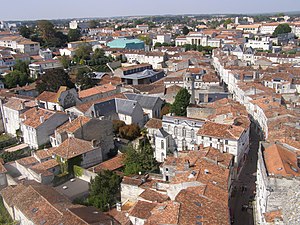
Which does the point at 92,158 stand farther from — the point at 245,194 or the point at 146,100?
the point at 146,100

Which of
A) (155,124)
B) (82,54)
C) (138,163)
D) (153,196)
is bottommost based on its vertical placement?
(138,163)

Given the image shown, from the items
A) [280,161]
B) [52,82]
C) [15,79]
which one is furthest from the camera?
[15,79]

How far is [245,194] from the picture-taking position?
30.9 meters

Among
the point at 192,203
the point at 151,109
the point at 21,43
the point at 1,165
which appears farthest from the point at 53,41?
the point at 192,203

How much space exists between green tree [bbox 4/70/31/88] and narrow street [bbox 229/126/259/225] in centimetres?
5031

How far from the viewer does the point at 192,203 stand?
23031 mm

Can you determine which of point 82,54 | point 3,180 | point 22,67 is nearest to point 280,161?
point 3,180

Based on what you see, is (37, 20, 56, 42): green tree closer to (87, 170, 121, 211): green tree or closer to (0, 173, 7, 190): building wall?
(0, 173, 7, 190): building wall

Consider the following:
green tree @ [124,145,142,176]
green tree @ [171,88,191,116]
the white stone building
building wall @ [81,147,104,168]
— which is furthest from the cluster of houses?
the white stone building

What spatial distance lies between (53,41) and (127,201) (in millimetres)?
91404

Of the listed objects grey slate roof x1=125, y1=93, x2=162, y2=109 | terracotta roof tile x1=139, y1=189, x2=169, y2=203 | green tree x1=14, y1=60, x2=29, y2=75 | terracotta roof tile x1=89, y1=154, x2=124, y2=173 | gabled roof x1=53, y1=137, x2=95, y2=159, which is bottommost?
terracotta roof tile x1=89, y1=154, x2=124, y2=173

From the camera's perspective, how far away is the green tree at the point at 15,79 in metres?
68.1

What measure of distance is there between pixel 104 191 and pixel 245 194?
42.6ft

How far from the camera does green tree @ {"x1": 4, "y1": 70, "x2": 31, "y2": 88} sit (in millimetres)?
68075
